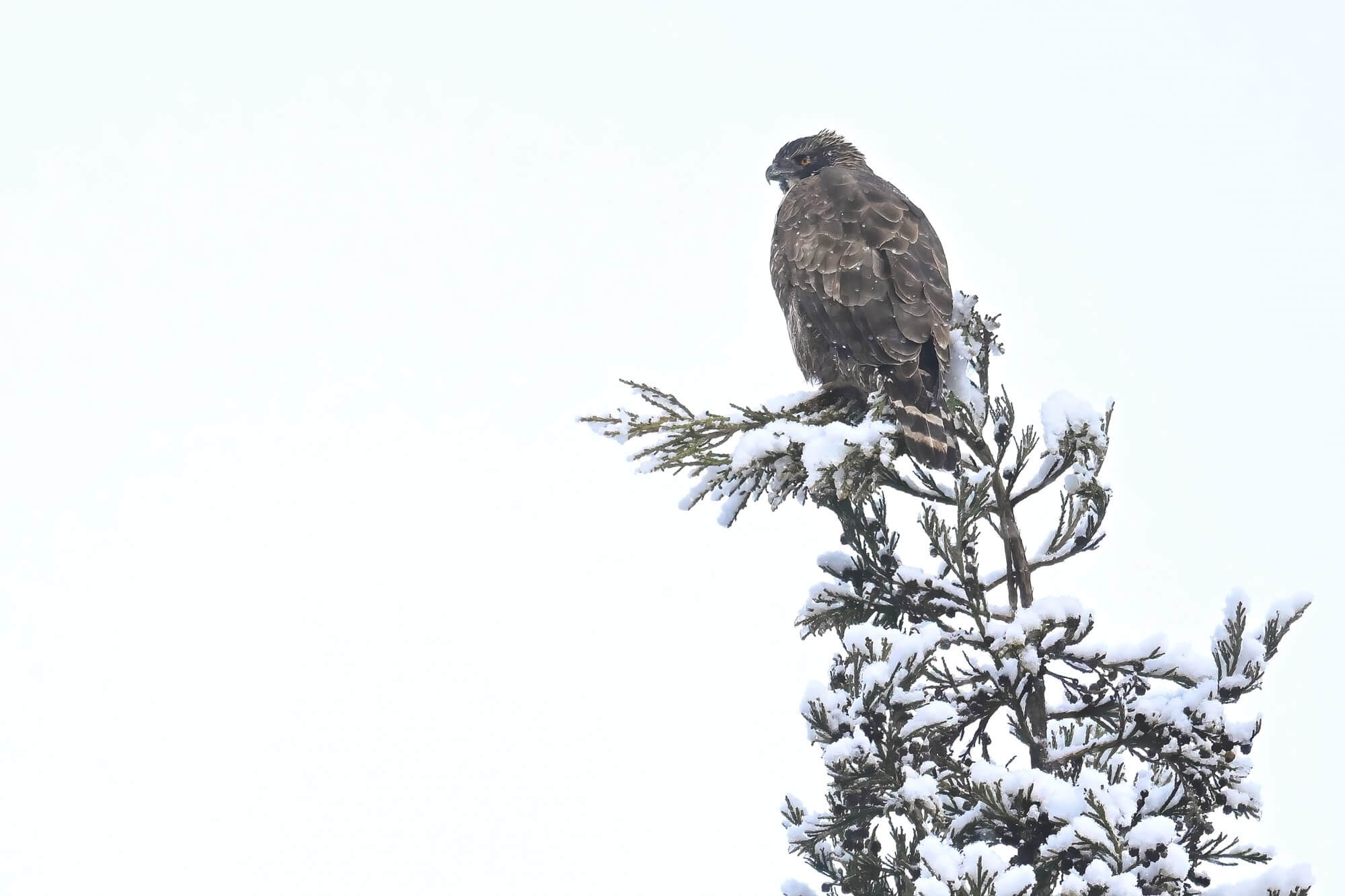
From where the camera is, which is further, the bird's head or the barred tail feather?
the bird's head

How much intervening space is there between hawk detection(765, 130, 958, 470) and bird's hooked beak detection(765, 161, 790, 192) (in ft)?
4.68

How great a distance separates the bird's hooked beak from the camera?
29.0 ft

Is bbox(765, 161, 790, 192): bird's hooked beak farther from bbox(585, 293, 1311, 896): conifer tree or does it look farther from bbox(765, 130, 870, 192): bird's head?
bbox(585, 293, 1311, 896): conifer tree

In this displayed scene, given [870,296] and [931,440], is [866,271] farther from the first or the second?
[931,440]

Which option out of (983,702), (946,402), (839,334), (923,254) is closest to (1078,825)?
(983,702)

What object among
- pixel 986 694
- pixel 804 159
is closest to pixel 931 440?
pixel 986 694

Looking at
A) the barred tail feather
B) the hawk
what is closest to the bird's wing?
the hawk

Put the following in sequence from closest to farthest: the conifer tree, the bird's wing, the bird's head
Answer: the conifer tree
the bird's wing
the bird's head

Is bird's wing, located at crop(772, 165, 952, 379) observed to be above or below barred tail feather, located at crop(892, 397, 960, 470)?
above

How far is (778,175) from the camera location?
885cm

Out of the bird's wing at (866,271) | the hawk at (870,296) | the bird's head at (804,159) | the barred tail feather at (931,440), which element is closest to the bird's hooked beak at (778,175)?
the bird's head at (804,159)

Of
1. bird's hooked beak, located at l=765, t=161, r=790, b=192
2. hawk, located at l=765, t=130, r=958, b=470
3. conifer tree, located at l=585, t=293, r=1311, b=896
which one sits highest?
bird's hooked beak, located at l=765, t=161, r=790, b=192

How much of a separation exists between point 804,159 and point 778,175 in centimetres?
Answer: 22

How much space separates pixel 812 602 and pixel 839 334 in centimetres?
171
